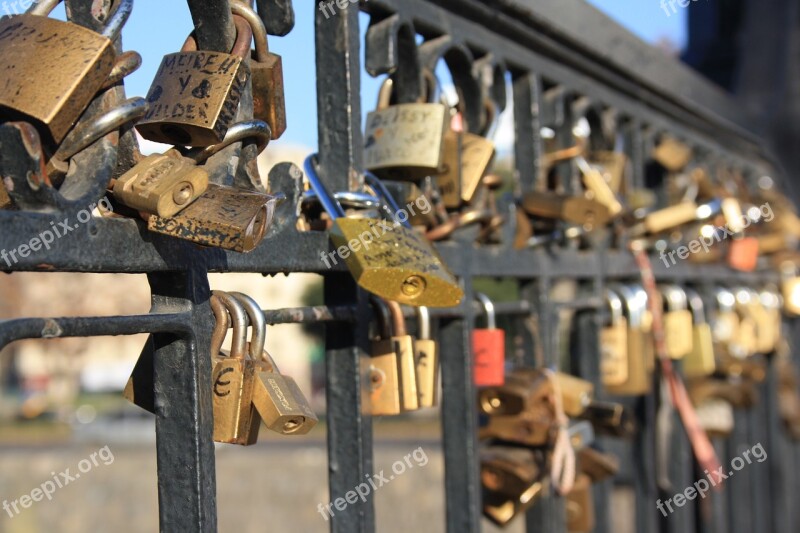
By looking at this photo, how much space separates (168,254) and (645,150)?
217 centimetres

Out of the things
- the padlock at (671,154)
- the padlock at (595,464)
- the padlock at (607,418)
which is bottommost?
the padlock at (595,464)

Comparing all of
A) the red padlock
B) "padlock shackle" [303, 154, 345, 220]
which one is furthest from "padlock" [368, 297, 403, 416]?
the red padlock

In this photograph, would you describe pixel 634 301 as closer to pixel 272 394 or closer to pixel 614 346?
pixel 614 346

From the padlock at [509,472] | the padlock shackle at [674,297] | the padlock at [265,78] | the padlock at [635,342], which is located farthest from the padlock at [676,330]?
the padlock at [265,78]

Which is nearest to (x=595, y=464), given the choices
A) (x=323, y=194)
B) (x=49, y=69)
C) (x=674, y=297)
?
(x=674, y=297)

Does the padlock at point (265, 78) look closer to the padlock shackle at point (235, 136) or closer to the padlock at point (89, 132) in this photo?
the padlock shackle at point (235, 136)

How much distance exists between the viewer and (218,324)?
3.49 ft

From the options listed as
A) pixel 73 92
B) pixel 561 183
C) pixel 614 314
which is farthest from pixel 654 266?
pixel 73 92

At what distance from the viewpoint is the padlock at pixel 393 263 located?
1.08 meters

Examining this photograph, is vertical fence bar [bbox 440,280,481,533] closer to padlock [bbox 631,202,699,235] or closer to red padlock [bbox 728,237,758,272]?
padlock [bbox 631,202,699,235]

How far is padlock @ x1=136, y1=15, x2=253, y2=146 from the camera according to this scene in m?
0.91

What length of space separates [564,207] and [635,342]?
658mm

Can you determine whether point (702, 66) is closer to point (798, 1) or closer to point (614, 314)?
point (798, 1)

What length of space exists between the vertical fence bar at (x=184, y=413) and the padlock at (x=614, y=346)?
4.91 ft
